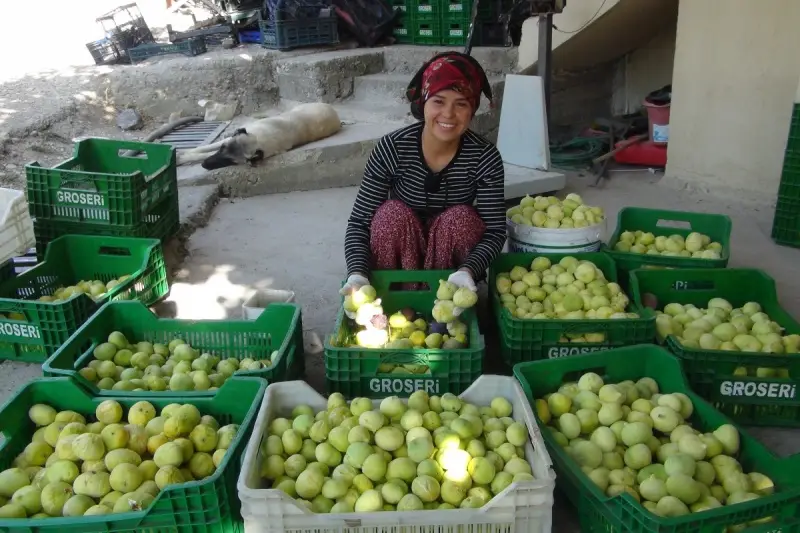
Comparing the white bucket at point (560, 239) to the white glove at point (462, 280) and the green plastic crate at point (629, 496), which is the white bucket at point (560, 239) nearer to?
the white glove at point (462, 280)

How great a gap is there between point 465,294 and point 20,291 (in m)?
2.25

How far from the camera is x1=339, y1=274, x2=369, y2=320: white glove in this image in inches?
111

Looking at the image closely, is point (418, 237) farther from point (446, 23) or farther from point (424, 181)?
point (446, 23)

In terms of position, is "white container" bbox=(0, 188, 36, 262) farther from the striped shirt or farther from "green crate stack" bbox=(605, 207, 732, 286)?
"green crate stack" bbox=(605, 207, 732, 286)

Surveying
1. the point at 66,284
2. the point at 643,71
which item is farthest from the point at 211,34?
the point at 66,284

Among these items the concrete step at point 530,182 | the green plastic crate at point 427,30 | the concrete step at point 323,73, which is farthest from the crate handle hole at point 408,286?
the green plastic crate at point 427,30

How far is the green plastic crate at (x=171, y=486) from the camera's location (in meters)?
1.73

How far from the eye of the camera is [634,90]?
309 inches

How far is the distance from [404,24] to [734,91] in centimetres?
393

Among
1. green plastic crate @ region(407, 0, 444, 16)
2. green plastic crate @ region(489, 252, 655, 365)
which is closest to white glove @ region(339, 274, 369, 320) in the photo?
A: green plastic crate @ region(489, 252, 655, 365)

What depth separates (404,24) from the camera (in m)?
8.01

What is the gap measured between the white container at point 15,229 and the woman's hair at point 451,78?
2.00 metres

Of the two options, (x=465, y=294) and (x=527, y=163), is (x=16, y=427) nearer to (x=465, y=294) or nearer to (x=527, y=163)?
(x=465, y=294)

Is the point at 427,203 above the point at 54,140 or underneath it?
above
